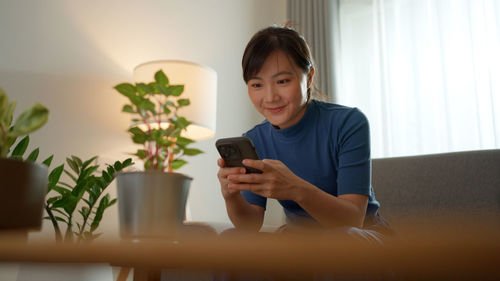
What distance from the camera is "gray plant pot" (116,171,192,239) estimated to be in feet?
1.71

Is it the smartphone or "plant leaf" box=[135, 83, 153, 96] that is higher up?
"plant leaf" box=[135, 83, 153, 96]

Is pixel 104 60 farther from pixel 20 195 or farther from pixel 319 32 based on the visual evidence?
pixel 20 195

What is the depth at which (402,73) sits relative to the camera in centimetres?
293

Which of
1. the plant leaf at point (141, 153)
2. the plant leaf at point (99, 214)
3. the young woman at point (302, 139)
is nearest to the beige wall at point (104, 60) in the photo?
the plant leaf at point (99, 214)

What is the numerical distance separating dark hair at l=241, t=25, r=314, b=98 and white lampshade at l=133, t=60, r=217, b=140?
2.58ft

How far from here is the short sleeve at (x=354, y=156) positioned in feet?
3.41

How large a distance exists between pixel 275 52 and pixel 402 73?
2076 millimetres

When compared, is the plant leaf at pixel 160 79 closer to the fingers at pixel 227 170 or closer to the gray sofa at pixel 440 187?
the fingers at pixel 227 170

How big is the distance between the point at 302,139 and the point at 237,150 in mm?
444

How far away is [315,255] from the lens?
0.91ft

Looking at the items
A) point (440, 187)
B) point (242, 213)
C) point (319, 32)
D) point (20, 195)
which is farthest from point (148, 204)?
point (319, 32)

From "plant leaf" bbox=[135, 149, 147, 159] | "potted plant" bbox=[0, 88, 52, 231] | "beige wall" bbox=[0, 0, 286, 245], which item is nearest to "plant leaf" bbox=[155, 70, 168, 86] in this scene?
"plant leaf" bbox=[135, 149, 147, 159]

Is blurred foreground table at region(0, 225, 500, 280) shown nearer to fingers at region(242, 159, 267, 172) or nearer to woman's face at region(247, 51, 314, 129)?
fingers at region(242, 159, 267, 172)

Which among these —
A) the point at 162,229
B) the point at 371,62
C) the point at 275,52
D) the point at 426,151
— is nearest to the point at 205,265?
the point at 162,229
